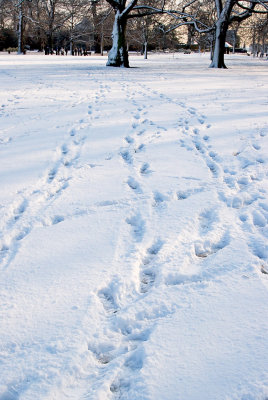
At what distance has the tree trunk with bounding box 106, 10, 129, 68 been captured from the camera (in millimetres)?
15633

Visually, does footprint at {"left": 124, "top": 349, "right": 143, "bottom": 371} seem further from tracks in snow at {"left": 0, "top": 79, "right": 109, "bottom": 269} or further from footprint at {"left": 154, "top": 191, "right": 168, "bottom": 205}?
footprint at {"left": 154, "top": 191, "right": 168, "bottom": 205}

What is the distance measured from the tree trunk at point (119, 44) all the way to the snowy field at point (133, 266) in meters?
12.8

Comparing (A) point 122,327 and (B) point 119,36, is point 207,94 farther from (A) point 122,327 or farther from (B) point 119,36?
(B) point 119,36

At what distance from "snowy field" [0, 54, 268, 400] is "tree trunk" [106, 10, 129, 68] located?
12.8 meters

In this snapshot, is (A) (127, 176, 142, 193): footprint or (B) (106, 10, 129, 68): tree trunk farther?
(B) (106, 10, 129, 68): tree trunk

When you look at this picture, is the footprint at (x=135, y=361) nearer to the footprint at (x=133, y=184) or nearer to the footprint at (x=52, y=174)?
the footprint at (x=133, y=184)

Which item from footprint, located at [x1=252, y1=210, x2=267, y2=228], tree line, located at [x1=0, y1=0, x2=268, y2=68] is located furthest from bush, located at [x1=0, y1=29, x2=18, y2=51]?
footprint, located at [x1=252, y1=210, x2=267, y2=228]

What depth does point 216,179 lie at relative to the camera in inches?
Answer: 141

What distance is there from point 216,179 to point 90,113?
12.4 feet

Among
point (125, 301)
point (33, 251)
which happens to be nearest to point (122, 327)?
point (125, 301)

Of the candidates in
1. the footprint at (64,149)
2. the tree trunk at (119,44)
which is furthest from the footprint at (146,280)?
the tree trunk at (119,44)

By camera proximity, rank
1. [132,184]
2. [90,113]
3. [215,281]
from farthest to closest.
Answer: [90,113] → [132,184] → [215,281]

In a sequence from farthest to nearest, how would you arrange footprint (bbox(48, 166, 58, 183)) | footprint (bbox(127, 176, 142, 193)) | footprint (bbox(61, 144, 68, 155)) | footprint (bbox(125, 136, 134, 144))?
footprint (bbox(125, 136, 134, 144))
footprint (bbox(61, 144, 68, 155))
footprint (bbox(48, 166, 58, 183))
footprint (bbox(127, 176, 142, 193))

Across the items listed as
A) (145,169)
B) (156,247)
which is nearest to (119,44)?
(145,169)
